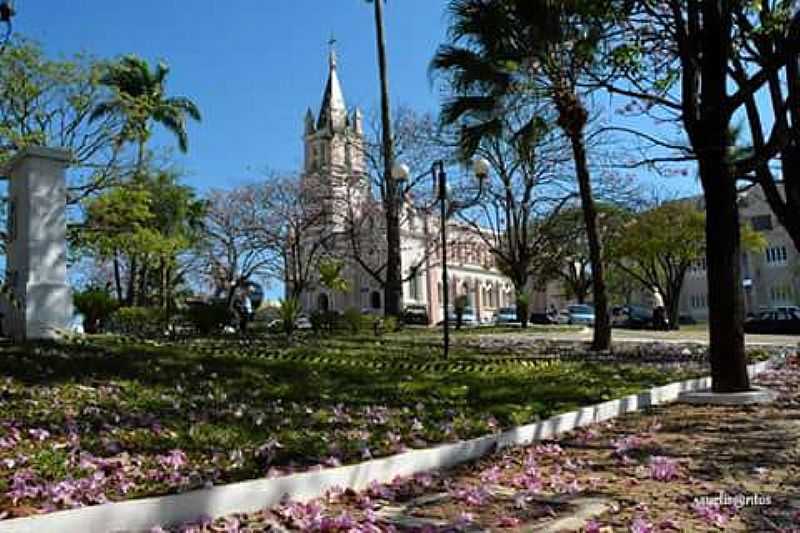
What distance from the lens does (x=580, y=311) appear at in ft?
139

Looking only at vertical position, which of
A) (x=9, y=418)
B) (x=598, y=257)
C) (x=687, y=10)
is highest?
(x=687, y=10)

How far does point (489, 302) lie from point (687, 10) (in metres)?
82.6

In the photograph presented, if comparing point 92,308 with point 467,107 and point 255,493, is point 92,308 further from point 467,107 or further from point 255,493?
point 255,493

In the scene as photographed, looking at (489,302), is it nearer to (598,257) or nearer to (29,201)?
(598,257)

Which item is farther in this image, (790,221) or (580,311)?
(580,311)

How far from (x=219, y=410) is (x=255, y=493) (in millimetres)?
2306

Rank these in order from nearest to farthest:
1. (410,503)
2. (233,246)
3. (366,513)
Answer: (366,513) < (410,503) < (233,246)

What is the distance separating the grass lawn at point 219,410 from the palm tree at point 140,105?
16.5 m

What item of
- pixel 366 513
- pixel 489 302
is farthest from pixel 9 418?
pixel 489 302

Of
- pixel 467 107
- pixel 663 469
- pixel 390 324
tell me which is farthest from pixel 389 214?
pixel 663 469

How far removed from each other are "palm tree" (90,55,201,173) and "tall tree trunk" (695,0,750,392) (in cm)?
2088

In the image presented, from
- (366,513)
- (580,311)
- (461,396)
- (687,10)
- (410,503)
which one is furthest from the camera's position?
(580,311)

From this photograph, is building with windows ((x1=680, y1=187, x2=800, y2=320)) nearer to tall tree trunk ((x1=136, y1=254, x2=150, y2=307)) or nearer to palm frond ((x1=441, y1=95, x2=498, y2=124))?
tall tree trunk ((x1=136, y1=254, x2=150, y2=307))

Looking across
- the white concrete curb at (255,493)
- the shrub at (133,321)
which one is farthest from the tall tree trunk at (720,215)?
the shrub at (133,321)
